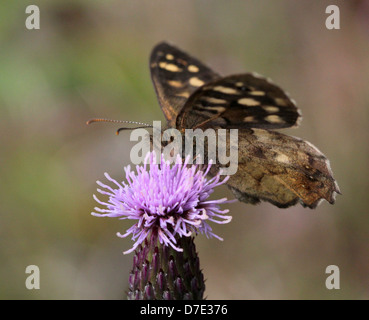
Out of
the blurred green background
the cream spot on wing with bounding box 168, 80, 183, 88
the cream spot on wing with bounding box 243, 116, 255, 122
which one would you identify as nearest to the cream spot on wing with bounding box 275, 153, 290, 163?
the cream spot on wing with bounding box 243, 116, 255, 122

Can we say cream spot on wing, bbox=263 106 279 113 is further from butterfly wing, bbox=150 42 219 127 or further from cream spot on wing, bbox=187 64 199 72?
cream spot on wing, bbox=187 64 199 72

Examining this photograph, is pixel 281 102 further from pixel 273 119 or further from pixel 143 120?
pixel 143 120

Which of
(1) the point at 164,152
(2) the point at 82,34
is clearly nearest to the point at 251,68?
(2) the point at 82,34

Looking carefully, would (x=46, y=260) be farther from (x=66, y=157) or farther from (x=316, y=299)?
(x=316, y=299)

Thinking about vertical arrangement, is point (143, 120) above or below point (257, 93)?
above

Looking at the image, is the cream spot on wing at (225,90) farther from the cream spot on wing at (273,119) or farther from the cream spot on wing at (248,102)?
the cream spot on wing at (273,119)

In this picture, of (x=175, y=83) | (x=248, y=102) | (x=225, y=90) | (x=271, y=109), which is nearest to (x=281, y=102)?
(x=271, y=109)
